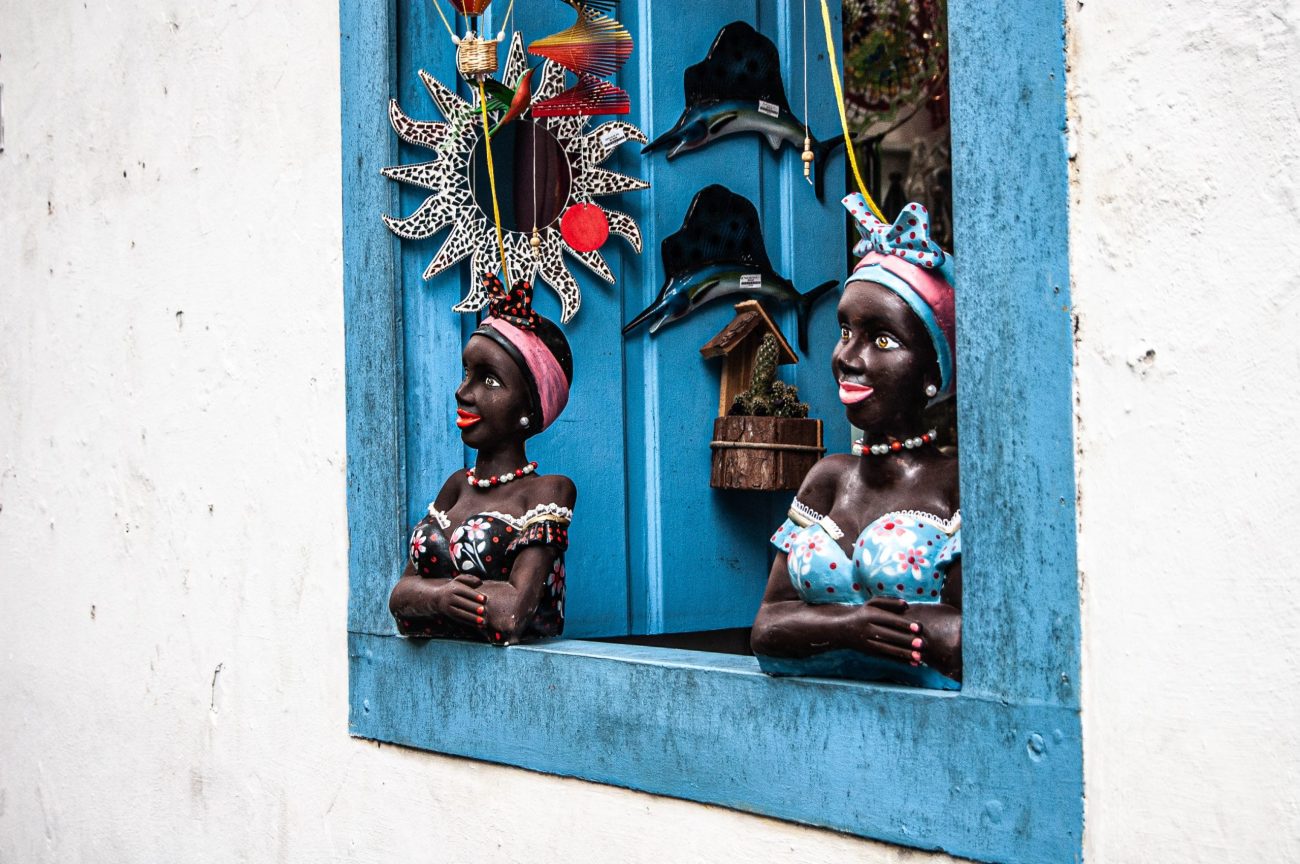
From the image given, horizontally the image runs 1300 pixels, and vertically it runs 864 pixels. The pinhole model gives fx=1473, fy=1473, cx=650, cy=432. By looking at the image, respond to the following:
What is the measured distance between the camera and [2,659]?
4.50 meters

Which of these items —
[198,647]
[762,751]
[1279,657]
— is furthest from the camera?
[198,647]

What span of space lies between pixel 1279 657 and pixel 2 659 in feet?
12.9

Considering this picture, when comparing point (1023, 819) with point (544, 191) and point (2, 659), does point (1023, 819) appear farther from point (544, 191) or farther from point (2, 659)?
point (2, 659)

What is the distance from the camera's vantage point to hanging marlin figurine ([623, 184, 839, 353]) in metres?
3.27

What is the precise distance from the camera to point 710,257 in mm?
3279

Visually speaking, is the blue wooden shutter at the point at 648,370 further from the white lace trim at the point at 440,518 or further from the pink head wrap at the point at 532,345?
the pink head wrap at the point at 532,345

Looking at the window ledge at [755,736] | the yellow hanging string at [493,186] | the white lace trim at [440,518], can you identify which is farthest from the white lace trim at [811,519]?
the yellow hanging string at [493,186]

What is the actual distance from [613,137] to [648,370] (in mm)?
519

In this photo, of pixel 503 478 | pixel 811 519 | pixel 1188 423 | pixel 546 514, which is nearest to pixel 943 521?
pixel 811 519

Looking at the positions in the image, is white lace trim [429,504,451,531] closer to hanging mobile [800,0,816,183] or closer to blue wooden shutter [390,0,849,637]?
blue wooden shutter [390,0,849,637]

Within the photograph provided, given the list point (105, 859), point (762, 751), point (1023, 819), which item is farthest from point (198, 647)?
point (1023, 819)

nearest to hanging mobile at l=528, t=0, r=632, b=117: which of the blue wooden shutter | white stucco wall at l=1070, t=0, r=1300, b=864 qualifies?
the blue wooden shutter

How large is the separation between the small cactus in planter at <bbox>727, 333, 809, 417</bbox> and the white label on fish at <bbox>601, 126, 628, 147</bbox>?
53cm

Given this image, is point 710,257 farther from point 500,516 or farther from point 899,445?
point 899,445
